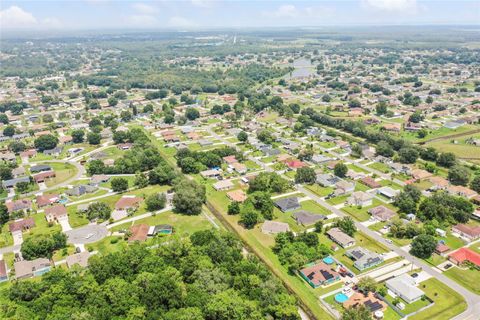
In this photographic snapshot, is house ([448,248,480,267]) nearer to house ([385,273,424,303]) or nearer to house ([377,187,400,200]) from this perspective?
house ([385,273,424,303])

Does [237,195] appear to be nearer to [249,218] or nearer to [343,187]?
[249,218]

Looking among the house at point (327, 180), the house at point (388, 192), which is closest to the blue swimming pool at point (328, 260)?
the house at point (388, 192)

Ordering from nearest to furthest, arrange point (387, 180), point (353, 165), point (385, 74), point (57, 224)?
point (57, 224)
point (387, 180)
point (353, 165)
point (385, 74)

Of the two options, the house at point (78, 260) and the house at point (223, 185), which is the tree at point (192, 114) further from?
the house at point (78, 260)

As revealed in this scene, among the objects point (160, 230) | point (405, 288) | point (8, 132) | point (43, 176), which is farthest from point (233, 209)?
point (8, 132)

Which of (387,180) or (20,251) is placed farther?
(387,180)

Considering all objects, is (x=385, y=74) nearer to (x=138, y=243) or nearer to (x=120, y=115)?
(x=120, y=115)

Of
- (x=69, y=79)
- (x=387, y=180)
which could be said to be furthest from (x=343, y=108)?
(x=69, y=79)
